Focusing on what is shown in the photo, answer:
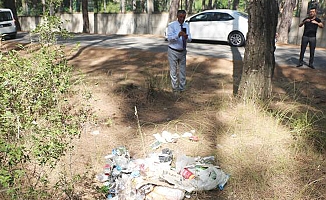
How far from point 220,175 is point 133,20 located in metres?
22.6

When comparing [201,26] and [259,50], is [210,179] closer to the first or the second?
[259,50]

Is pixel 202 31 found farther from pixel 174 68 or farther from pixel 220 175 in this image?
pixel 220 175

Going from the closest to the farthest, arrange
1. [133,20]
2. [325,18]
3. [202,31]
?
[202,31], [325,18], [133,20]

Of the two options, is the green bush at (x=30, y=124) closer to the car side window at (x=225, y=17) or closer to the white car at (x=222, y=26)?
the white car at (x=222, y=26)

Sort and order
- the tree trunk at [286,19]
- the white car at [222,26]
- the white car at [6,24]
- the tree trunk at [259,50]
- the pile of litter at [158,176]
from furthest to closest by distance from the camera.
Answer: the white car at [6,24], the tree trunk at [286,19], the white car at [222,26], the tree trunk at [259,50], the pile of litter at [158,176]

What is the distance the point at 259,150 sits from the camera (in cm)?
399

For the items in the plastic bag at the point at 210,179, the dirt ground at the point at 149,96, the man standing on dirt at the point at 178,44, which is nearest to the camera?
the plastic bag at the point at 210,179

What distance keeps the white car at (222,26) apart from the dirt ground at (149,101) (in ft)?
13.6

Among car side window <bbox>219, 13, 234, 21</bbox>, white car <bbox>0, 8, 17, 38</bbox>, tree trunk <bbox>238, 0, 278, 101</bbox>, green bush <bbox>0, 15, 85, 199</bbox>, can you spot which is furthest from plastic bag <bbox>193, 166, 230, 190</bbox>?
white car <bbox>0, 8, 17, 38</bbox>

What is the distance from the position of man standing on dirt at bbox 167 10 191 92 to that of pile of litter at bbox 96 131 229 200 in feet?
8.51

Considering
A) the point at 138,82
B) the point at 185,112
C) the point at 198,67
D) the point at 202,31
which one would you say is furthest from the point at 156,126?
the point at 202,31

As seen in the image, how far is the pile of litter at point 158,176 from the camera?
321 centimetres

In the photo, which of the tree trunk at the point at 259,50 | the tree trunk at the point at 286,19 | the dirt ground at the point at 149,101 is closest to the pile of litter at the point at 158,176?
the dirt ground at the point at 149,101

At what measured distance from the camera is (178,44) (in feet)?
19.6
